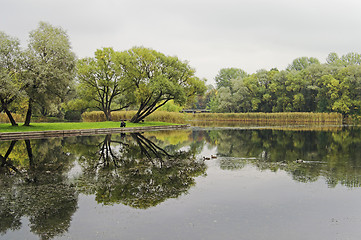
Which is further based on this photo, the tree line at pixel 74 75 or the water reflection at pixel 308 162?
the tree line at pixel 74 75

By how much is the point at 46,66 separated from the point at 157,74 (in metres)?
18.6

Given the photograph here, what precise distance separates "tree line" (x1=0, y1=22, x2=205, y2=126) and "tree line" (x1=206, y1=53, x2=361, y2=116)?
45.7 metres

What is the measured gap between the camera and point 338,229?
762cm

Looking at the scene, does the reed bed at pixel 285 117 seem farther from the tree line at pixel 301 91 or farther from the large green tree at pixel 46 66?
the large green tree at pixel 46 66

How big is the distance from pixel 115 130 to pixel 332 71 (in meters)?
68.8

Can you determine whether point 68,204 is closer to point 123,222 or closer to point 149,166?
point 123,222

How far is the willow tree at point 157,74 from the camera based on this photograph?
154 ft

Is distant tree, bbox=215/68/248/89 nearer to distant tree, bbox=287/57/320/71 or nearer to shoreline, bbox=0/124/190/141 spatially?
distant tree, bbox=287/57/320/71

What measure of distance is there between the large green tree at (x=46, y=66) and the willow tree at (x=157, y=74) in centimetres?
1227

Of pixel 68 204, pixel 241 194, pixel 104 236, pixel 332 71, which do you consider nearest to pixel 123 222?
pixel 104 236

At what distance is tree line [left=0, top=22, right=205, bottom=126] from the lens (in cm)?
3456

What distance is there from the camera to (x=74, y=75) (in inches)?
1542

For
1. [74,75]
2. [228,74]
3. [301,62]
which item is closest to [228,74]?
[228,74]

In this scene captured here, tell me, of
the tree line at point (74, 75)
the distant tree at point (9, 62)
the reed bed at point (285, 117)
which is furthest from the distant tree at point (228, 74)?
the distant tree at point (9, 62)
